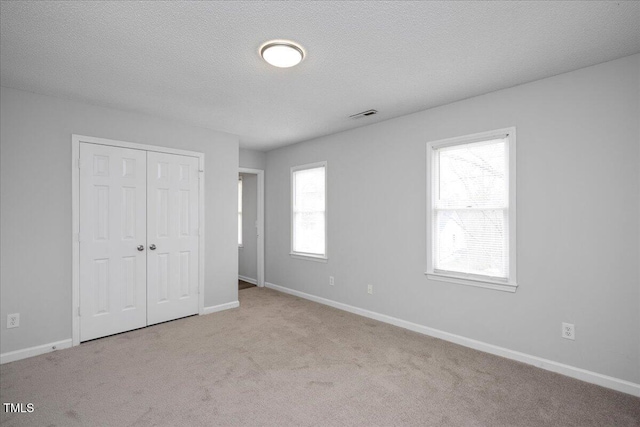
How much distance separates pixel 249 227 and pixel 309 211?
1.84 metres

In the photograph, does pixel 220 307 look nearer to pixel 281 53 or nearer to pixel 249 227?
Result: pixel 249 227

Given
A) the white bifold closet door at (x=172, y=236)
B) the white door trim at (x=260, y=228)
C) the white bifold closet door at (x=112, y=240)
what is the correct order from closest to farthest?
the white bifold closet door at (x=112, y=240) → the white bifold closet door at (x=172, y=236) → the white door trim at (x=260, y=228)

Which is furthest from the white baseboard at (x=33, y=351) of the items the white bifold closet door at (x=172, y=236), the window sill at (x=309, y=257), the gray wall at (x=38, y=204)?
the window sill at (x=309, y=257)

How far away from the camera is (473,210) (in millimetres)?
3287

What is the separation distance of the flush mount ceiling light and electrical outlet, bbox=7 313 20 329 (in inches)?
131

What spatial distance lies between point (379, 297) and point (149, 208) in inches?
122

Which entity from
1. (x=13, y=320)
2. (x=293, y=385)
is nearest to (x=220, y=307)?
(x=13, y=320)

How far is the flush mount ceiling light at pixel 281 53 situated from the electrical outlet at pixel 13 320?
332cm

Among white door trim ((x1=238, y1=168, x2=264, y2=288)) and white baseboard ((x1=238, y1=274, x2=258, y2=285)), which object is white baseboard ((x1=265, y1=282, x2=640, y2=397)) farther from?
white baseboard ((x1=238, y1=274, x2=258, y2=285))

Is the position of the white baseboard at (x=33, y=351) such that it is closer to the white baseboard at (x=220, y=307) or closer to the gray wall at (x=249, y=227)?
the white baseboard at (x=220, y=307)

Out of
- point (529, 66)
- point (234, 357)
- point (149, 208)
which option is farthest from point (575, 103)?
point (149, 208)

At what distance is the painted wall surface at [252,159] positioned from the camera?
5.76 m

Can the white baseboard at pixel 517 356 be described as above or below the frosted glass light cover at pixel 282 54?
below

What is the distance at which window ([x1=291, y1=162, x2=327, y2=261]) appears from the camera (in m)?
5.00
